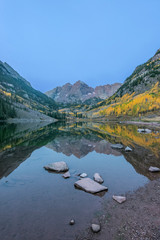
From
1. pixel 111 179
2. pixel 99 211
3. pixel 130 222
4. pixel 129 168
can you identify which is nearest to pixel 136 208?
pixel 130 222

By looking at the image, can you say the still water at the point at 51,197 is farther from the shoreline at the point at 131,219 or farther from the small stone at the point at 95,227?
the shoreline at the point at 131,219

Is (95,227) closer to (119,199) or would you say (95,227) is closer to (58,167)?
(119,199)

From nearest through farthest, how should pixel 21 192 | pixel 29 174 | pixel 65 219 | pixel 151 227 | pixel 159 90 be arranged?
pixel 151 227
pixel 65 219
pixel 21 192
pixel 29 174
pixel 159 90

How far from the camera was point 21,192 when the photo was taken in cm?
1100

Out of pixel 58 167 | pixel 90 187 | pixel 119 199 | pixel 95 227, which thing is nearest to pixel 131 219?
pixel 119 199

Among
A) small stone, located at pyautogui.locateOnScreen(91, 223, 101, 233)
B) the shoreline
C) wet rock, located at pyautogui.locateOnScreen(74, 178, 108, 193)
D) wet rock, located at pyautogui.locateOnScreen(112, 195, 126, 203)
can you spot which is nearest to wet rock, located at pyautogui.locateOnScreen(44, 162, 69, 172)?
wet rock, located at pyautogui.locateOnScreen(74, 178, 108, 193)

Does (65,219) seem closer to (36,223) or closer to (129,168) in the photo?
(36,223)

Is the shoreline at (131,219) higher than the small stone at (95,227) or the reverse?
the reverse

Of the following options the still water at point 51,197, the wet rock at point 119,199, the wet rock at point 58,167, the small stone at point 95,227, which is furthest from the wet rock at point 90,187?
the wet rock at point 58,167

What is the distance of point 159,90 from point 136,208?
232495mm

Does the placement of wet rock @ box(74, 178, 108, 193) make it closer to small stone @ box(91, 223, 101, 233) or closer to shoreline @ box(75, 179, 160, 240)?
shoreline @ box(75, 179, 160, 240)

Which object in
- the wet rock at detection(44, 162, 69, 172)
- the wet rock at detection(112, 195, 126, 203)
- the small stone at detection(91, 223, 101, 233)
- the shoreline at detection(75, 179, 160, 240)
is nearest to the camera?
the shoreline at detection(75, 179, 160, 240)

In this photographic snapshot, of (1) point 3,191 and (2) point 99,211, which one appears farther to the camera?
(1) point 3,191

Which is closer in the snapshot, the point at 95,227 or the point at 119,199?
the point at 95,227
